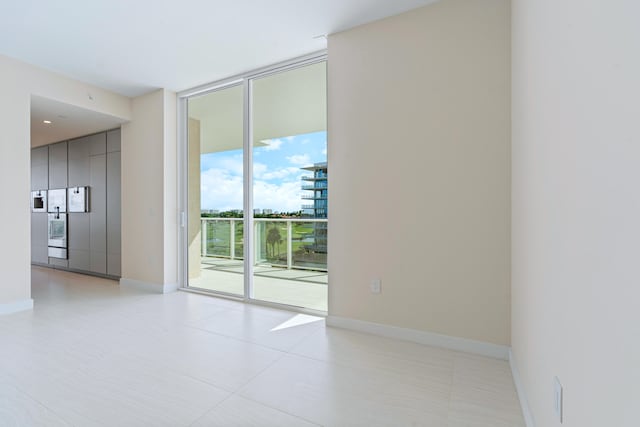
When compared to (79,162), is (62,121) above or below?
above

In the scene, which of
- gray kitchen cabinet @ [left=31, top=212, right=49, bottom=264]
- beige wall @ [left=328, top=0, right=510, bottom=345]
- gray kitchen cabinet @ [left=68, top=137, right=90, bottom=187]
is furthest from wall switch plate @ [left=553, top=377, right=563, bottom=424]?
gray kitchen cabinet @ [left=31, top=212, right=49, bottom=264]

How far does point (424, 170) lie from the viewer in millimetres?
2592

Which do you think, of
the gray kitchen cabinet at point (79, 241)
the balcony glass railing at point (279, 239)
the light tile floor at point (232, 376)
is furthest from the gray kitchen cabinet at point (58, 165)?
the light tile floor at point (232, 376)

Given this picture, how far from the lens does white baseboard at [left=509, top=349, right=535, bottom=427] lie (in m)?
1.56

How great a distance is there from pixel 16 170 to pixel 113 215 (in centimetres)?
163

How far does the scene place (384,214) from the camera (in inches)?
109

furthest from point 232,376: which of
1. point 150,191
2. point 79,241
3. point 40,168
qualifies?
point 40,168

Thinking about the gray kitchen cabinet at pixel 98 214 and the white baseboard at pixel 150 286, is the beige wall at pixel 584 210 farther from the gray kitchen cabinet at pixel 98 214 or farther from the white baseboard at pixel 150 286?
the gray kitchen cabinet at pixel 98 214

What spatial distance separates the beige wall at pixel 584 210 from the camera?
28.1 inches

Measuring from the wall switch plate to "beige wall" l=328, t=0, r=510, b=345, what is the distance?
1.20 m

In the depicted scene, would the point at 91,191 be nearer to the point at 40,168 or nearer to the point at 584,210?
the point at 40,168

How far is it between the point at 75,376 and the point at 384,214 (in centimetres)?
256

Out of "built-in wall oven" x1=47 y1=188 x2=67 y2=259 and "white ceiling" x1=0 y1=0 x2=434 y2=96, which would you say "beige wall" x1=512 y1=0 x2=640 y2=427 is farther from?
"built-in wall oven" x1=47 y1=188 x2=67 y2=259

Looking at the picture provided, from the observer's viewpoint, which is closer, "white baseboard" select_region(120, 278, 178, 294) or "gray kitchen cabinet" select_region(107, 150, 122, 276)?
"white baseboard" select_region(120, 278, 178, 294)
